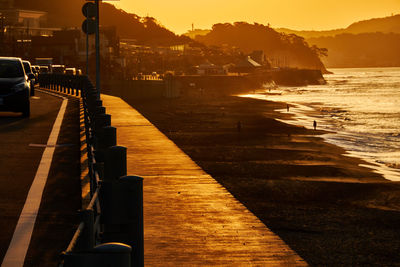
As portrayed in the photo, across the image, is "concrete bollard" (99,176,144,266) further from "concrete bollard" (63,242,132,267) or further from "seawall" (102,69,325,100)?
"seawall" (102,69,325,100)

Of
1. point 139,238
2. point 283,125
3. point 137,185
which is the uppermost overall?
point 137,185

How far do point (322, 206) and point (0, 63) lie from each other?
42.3 ft

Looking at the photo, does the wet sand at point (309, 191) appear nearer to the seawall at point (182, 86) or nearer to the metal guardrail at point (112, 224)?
the metal guardrail at point (112, 224)

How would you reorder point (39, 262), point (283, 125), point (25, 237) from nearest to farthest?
point (39, 262) → point (25, 237) → point (283, 125)

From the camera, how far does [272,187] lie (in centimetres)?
2378

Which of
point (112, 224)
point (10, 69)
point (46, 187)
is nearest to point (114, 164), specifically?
point (112, 224)

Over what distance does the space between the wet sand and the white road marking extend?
554 centimetres

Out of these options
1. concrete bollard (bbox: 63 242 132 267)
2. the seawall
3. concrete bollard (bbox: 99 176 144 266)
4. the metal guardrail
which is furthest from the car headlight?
the seawall

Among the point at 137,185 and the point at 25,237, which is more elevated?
the point at 137,185

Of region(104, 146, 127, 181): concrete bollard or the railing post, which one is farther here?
region(104, 146, 127, 181): concrete bollard

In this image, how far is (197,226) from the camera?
8.91 metres

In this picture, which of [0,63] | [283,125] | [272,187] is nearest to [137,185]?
[272,187]

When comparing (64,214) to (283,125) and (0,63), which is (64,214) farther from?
(283,125)

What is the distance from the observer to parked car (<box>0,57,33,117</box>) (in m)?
24.2
